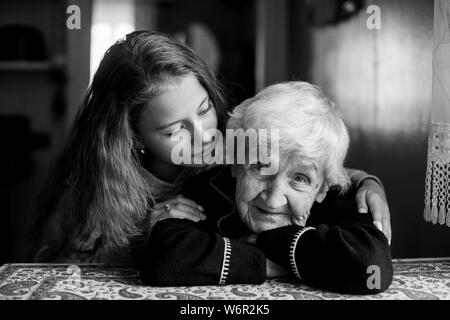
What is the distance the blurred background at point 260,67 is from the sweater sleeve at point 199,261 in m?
0.60

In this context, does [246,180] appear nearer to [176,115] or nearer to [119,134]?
[176,115]

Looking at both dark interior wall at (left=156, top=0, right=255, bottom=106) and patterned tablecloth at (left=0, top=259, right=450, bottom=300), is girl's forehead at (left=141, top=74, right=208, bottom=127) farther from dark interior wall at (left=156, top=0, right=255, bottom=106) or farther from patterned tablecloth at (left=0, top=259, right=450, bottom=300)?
dark interior wall at (left=156, top=0, right=255, bottom=106)

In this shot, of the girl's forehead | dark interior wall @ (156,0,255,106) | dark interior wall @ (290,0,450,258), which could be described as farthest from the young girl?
dark interior wall @ (156,0,255,106)

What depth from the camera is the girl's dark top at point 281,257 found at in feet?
3.59

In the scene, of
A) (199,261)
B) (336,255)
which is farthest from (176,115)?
(336,255)

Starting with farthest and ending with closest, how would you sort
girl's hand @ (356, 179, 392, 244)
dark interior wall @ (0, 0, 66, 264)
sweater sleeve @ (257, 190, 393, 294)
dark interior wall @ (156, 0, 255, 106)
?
dark interior wall @ (156, 0, 255, 106) → dark interior wall @ (0, 0, 66, 264) → girl's hand @ (356, 179, 392, 244) → sweater sleeve @ (257, 190, 393, 294)

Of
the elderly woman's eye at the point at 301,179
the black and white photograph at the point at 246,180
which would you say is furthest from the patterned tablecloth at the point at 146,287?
the elderly woman's eye at the point at 301,179

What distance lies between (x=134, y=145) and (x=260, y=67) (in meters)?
1.62

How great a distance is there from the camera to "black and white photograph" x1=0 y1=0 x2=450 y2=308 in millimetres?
1139

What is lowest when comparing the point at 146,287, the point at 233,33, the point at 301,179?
the point at 146,287

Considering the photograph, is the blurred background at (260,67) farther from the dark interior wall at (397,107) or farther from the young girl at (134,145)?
the young girl at (134,145)

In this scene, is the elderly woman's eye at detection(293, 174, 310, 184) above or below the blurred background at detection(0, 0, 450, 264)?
below

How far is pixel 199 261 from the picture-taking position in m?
1.14

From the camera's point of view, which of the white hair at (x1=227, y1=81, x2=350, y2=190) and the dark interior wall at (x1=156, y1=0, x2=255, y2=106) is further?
the dark interior wall at (x1=156, y1=0, x2=255, y2=106)
